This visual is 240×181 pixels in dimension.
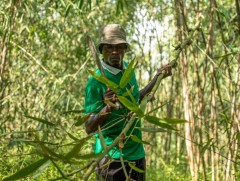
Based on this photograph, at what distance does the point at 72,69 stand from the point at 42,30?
1.03 meters

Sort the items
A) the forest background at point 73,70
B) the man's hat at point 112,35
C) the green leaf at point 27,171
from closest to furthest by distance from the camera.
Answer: the green leaf at point 27,171 → the man's hat at point 112,35 → the forest background at point 73,70

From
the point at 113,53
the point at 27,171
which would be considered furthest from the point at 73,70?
the point at 27,171

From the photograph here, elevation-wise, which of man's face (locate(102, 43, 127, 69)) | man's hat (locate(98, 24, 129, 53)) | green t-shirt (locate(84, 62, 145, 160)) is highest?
man's hat (locate(98, 24, 129, 53))

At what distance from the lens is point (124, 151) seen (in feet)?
6.32

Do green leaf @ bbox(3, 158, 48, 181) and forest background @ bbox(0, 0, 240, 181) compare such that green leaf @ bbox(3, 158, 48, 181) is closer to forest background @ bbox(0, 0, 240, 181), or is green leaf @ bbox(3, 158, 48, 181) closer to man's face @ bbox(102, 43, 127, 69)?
man's face @ bbox(102, 43, 127, 69)

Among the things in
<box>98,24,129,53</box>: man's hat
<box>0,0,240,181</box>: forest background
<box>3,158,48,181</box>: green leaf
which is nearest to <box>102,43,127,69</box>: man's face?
<box>98,24,129,53</box>: man's hat

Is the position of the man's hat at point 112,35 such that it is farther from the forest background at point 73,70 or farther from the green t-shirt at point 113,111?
the forest background at point 73,70

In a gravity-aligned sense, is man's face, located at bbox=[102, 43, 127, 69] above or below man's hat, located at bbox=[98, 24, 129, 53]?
below

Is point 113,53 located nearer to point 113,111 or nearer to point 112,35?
point 112,35

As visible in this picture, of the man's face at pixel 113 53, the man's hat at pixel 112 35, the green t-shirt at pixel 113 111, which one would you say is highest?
the man's hat at pixel 112 35

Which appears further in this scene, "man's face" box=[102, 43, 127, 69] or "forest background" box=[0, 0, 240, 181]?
"forest background" box=[0, 0, 240, 181]

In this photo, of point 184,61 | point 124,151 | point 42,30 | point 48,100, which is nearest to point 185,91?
point 184,61

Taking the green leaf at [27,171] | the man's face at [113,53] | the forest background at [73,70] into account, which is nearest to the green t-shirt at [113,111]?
the man's face at [113,53]

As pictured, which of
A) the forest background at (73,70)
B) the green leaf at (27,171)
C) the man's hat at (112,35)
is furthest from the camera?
the forest background at (73,70)
